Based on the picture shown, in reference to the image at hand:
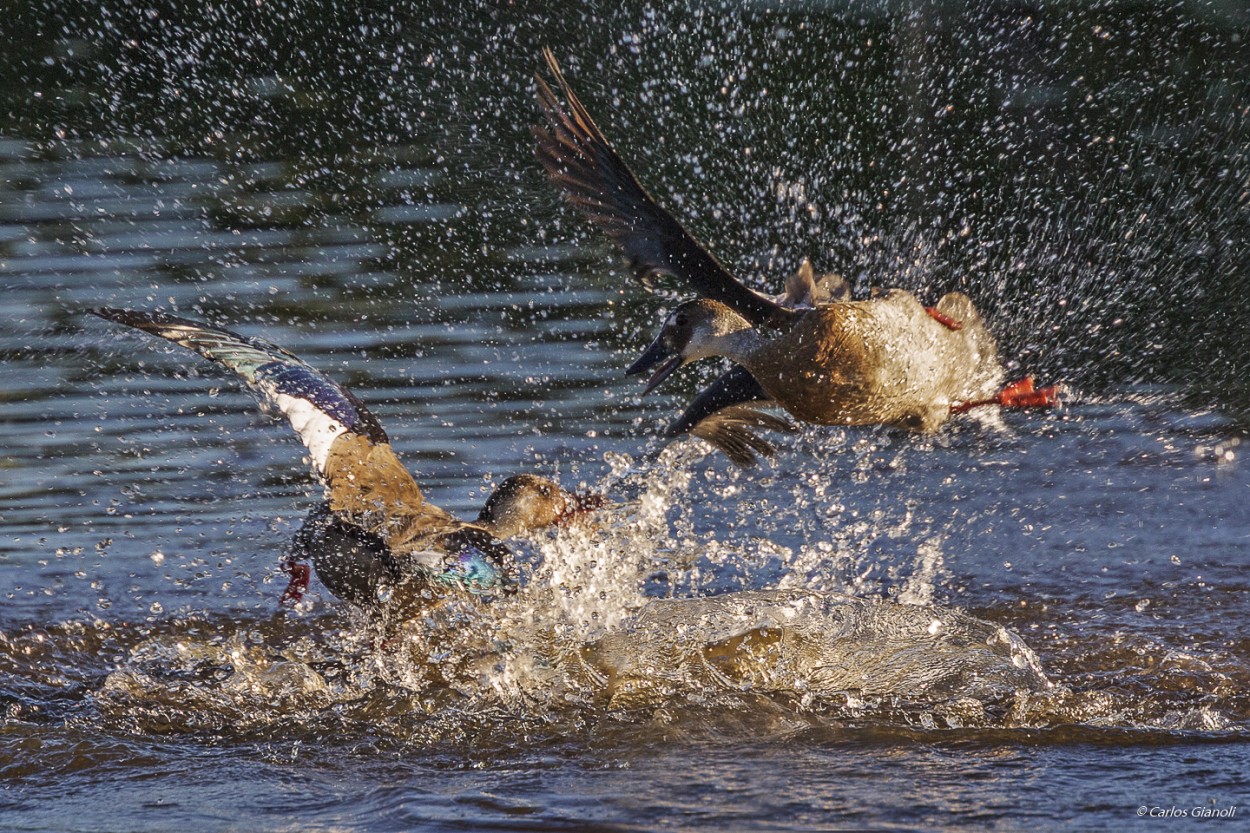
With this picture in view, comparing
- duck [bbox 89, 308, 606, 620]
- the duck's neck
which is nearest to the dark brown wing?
the duck's neck

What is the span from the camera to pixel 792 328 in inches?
182

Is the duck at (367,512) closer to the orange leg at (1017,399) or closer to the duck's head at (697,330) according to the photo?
the duck's head at (697,330)

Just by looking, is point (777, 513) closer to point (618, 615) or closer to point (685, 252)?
point (618, 615)

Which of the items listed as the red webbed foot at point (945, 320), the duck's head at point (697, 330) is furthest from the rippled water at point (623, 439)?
the red webbed foot at point (945, 320)

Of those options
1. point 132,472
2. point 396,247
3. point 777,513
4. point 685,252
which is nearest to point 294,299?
point 396,247

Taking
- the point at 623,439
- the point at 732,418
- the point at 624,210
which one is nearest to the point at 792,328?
the point at 624,210

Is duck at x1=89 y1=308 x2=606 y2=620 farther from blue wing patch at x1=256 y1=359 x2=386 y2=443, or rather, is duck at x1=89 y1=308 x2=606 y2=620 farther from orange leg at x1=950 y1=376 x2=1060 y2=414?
orange leg at x1=950 y1=376 x2=1060 y2=414

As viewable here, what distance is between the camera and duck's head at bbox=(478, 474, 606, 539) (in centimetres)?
466

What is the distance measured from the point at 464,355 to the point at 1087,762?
13.6ft

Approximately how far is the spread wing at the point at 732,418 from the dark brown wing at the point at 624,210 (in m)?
0.53

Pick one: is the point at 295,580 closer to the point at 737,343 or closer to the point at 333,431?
the point at 333,431

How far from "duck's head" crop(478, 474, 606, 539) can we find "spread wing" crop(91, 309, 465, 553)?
12 centimetres

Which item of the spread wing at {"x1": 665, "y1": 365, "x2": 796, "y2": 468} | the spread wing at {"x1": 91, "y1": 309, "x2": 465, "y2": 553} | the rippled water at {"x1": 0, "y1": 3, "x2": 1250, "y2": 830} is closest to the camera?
the rippled water at {"x1": 0, "y1": 3, "x2": 1250, "y2": 830}

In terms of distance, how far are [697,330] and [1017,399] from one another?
1.03 metres
